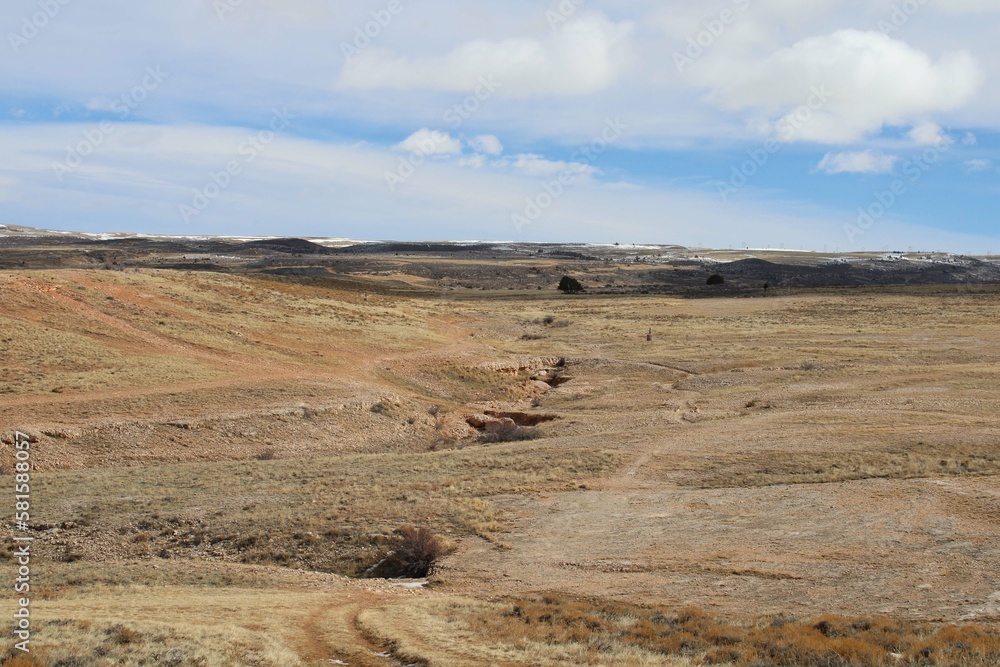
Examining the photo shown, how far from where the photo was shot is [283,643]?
10.7 meters

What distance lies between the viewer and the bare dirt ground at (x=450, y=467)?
13.2 m

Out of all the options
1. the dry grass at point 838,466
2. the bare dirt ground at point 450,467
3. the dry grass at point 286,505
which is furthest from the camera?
the dry grass at point 838,466

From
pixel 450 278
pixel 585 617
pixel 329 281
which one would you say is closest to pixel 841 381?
pixel 585 617

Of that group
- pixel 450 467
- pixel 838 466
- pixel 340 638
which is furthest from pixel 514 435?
pixel 340 638

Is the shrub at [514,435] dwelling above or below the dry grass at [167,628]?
below

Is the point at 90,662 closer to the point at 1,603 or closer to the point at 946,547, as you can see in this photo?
the point at 1,603

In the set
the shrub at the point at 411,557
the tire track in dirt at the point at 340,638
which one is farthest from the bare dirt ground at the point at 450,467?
the shrub at the point at 411,557

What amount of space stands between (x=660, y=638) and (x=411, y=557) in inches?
236

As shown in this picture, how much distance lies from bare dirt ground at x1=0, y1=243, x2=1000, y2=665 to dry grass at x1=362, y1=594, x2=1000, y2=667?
231mm

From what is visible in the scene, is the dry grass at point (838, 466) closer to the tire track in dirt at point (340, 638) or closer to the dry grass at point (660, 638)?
the dry grass at point (660, 638)

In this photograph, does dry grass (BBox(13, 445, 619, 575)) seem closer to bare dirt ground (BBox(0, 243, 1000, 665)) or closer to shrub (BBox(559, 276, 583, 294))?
bare dirt ground (BBox(0, 243, 1000, 665))

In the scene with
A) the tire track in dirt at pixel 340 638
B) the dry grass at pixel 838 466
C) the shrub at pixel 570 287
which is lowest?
the tire track in dirt at pixel 340 638

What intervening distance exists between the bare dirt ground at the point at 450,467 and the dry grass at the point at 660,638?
23 centimetres

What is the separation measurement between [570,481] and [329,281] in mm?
56512
